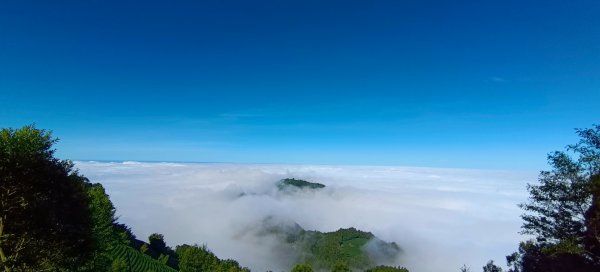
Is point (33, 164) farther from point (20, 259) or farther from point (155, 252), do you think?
point (155, 252)

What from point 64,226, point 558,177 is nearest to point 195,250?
point 64,226

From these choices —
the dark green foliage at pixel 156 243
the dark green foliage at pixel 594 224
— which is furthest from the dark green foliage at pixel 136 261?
the dark green foliage at pixel 594 224

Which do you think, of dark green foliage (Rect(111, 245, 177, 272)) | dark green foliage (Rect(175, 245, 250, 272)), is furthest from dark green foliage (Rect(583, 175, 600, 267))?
dark green foliage (Rect(175, 245, 250, 272))

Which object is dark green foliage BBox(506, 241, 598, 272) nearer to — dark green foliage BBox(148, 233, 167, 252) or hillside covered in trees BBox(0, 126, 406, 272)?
hillside covered in trees BBox(0, 126, 406, 272)

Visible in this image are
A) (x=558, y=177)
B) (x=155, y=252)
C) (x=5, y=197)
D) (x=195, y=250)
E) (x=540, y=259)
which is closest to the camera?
(x=5, y=197)

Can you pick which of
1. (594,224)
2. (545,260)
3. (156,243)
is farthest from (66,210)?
(156,243)

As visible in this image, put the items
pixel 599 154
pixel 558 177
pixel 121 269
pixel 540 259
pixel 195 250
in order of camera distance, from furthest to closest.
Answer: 1. pixel 195 250
2. pixel 121 269
3. pixel 540 259
4. pixel 558 177
5. pixel 599 154

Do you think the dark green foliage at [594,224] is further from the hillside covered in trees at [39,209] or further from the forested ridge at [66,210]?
the hillside covered in trees at [39,209]

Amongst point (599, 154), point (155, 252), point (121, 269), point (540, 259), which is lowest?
point (155, 252)

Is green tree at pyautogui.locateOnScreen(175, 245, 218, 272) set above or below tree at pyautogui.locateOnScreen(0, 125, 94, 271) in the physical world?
below
